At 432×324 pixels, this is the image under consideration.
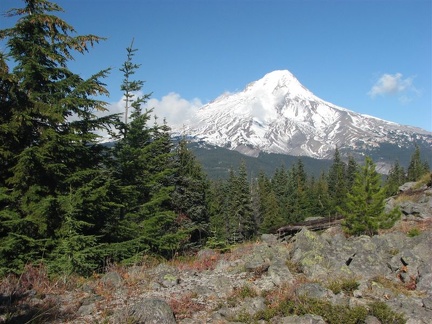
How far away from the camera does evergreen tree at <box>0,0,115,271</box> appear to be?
29.2ft

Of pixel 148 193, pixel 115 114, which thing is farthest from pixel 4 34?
pixel 148 193

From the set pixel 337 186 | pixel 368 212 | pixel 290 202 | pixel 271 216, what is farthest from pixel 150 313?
pixel 337 186

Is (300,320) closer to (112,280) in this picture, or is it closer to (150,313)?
(150,313)

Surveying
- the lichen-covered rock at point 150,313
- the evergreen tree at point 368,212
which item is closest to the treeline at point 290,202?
the evergreen tree at point 368,212

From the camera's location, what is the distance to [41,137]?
9.52 m

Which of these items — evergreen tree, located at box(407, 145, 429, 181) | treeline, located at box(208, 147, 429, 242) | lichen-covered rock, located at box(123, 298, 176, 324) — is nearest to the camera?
lichen-covered rock, located at box(123, 298, 176, 324)

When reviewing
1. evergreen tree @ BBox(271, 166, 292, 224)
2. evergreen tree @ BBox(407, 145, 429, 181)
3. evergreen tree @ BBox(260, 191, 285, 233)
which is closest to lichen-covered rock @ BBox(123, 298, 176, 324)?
evergreen tree @ BBox(260, 191, 285, 233)

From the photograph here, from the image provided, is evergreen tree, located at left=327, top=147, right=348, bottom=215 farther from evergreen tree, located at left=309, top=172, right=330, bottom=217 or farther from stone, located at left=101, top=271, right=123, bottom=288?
stone, located at left=101, top=271, right=123, bottom=288

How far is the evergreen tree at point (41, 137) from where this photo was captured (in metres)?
8.91

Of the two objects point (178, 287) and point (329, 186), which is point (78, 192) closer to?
point (178, 287)

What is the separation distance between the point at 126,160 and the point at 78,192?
12.3ft

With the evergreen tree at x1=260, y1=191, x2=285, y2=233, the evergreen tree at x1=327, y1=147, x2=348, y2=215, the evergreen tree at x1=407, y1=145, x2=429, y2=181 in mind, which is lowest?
the evergreen tree at x1=260, y1=191, x2=285, y2=233

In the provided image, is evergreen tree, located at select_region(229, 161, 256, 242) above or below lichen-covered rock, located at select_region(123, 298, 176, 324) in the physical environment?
below

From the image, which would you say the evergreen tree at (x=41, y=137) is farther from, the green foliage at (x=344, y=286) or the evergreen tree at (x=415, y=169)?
the evergreen tree at (x=415, y=169)
